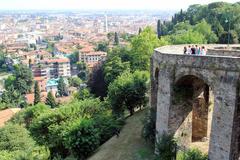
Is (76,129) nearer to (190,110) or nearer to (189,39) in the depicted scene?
(190,110)

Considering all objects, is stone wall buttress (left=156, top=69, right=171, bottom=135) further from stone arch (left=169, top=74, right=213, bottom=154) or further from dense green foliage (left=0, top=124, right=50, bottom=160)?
dense green foliage (left=0, top=124, right=50, bottom=160)

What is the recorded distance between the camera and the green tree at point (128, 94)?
31969 millimetres

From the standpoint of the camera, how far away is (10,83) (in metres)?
101

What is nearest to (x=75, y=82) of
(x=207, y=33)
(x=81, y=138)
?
(x=207, y=33)

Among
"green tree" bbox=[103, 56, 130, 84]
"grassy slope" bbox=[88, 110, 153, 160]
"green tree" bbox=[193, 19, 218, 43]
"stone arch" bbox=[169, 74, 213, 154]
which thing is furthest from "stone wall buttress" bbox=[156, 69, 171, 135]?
"green tree" bbox=[193, 19, 218, 43]

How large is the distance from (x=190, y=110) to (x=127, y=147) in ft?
19.9

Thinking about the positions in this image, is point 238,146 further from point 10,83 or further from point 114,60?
point 10,83

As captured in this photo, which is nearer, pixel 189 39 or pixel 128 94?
pixel 128 94

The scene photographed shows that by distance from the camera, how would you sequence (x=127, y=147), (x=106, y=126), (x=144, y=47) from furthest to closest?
(x=144, y=47), (x=106, y=126), (x=127, y=147)

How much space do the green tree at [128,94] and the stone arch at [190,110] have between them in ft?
29.3

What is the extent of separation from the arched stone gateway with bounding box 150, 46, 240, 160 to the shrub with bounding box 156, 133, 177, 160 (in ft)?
2.41

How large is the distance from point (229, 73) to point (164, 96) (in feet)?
16.8

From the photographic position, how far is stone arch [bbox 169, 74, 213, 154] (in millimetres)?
21469

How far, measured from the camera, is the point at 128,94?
32.0 meters
